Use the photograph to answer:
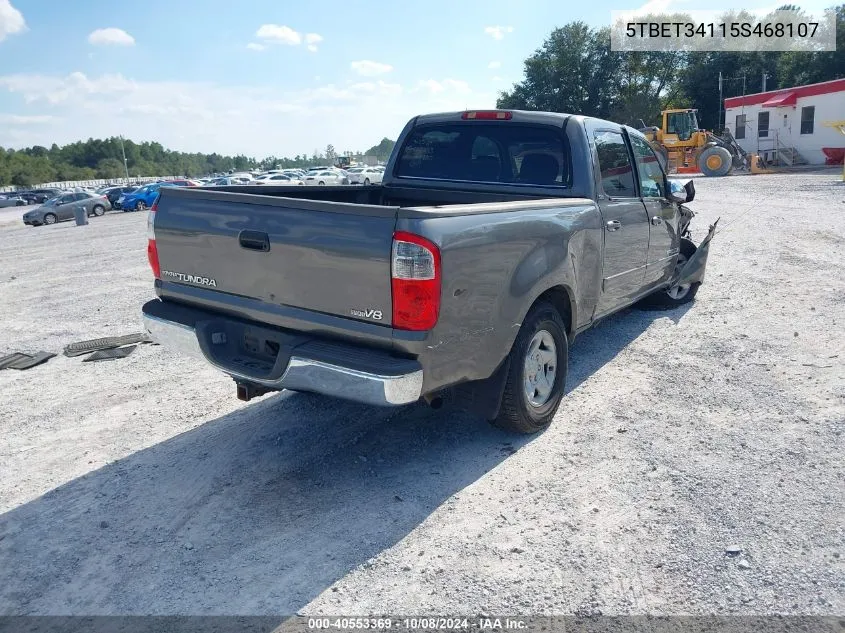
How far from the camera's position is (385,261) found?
11.0 feet

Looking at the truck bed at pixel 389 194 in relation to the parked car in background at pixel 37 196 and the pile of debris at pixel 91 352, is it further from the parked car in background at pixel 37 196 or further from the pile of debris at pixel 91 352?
the parked car in background at pixel 37 196

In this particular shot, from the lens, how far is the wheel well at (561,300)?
4.56 meters

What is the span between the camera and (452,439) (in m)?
4.57

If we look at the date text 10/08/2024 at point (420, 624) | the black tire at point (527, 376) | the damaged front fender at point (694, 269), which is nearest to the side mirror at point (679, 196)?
the damaged front fender at point (694, 269)

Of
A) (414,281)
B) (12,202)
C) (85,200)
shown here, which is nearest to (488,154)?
(414,281)

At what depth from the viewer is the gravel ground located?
303cm

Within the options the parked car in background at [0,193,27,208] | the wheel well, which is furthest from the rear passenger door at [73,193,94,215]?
the wheel well

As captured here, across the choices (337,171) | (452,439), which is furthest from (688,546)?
(337,171)

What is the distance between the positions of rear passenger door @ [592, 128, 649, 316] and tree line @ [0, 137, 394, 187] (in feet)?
233

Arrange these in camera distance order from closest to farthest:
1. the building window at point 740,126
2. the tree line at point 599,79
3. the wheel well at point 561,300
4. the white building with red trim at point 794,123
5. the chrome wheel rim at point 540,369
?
the chrome wheel rim at point 540,369 < the wheel well at point 561,300 < the white building with red trim at point 794,123 < the building window at point 740,126 < the tree line at point 599,79

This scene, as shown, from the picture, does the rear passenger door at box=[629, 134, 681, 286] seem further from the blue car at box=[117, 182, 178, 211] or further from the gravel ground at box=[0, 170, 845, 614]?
the blue car at box=[117, 182, 178, 211]

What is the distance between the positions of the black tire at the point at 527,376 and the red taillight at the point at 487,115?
1.74 meters

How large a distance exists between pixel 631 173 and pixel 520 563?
3.85 metres

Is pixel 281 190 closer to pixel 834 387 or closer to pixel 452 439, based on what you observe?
pixel 452 439
